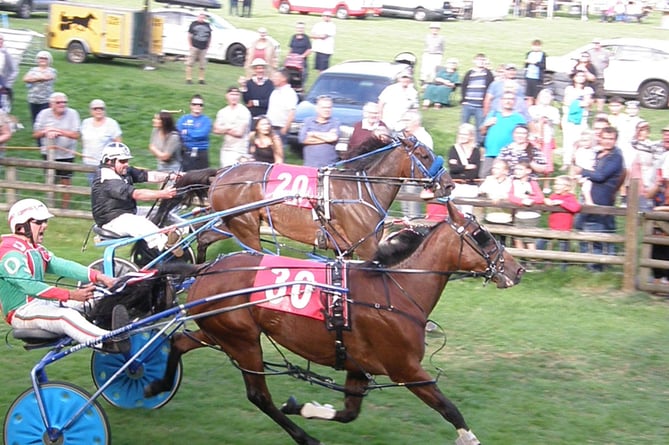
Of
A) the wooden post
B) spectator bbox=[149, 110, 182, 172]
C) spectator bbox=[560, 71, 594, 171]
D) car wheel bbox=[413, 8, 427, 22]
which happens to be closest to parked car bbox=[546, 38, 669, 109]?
spectator bbox=[560, 71, 594, 171]

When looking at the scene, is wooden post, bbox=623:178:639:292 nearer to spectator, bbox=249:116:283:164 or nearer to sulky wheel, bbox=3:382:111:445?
spectator, bbox=249:116:283:164

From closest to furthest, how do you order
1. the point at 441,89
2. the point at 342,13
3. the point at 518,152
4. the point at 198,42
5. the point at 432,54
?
the point at 518,152 → the point at 198,42 → the point at 441,89 → the point at 432,54 → the point at 342,13

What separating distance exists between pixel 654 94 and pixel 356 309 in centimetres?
1813

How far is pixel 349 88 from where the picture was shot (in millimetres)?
18281

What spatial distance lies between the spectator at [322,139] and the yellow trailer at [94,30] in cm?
Result: 1076

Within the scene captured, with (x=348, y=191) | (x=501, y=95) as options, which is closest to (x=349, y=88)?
(x=501, y=95)

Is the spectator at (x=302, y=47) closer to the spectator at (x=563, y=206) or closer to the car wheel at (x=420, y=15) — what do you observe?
the spectator at (x=563, y=206)

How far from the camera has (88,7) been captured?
74.5ft

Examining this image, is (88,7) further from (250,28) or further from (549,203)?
(549,203)

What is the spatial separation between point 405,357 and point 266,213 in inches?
170

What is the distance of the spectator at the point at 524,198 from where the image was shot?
486 inches

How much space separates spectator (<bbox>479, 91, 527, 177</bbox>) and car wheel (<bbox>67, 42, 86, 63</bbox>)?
39.4 ft

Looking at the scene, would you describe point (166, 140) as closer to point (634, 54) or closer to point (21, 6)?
point (634, 54)

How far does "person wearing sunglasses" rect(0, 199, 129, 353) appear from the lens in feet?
22.5
